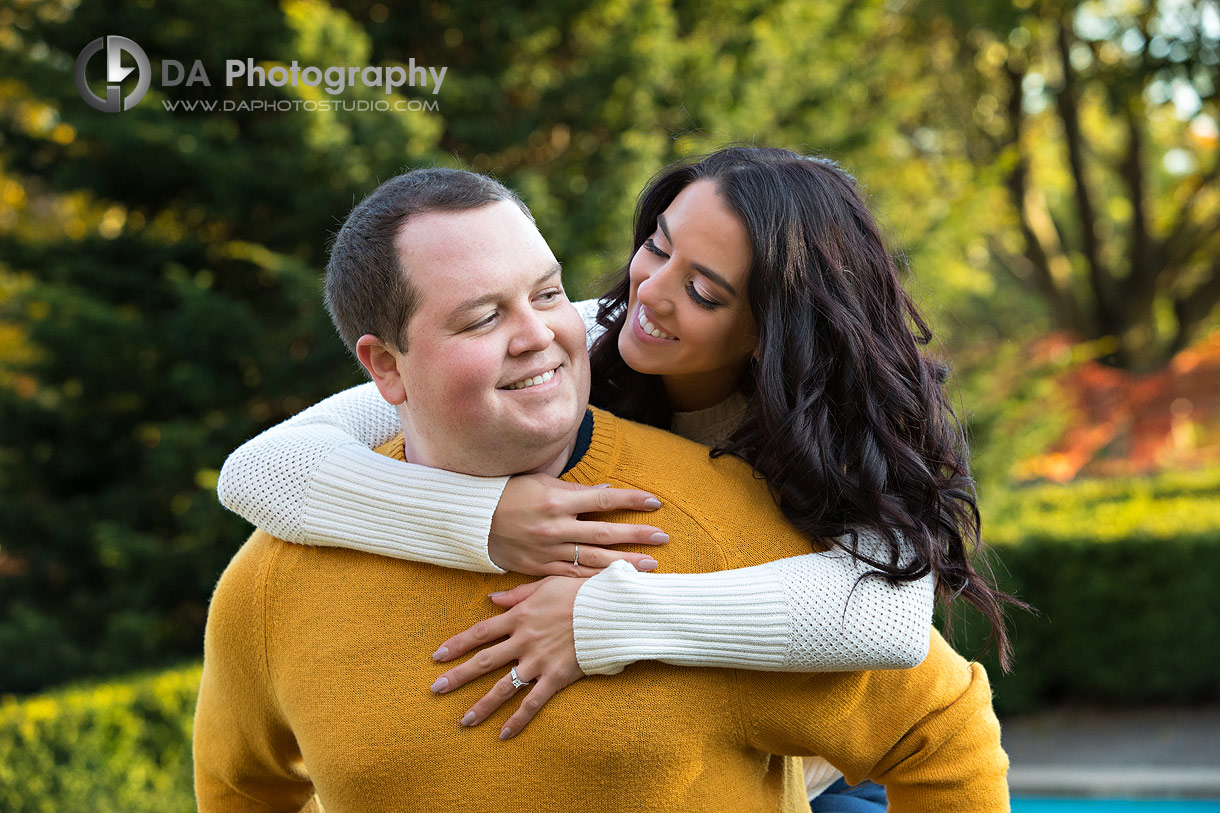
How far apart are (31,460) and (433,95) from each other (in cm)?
347

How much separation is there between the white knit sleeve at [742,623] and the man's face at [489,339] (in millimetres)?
282

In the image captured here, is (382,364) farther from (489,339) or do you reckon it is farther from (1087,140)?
(1087,140)

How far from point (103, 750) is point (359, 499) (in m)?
3.49

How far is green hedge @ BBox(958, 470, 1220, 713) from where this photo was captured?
6.89 meters

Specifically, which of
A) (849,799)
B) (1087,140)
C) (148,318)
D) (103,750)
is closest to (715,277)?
(849,799)

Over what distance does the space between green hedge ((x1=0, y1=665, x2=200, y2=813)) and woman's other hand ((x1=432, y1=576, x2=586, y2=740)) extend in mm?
3498

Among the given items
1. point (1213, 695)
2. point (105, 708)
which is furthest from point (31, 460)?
point (1213, 695)

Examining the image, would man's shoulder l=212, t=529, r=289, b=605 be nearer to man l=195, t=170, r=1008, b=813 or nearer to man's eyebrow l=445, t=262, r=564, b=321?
man l=195, t=170, r=1008, b=813

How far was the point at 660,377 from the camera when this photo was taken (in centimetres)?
234

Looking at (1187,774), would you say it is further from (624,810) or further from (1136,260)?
(1136,260)

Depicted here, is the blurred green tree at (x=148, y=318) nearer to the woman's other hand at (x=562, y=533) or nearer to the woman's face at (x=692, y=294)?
the woman's face at (x=692, y=294)

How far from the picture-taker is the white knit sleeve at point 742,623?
63.9 inches

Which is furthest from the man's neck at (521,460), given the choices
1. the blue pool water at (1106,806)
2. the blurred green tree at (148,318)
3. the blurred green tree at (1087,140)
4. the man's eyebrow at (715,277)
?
the blurred green tree at (1087,140)

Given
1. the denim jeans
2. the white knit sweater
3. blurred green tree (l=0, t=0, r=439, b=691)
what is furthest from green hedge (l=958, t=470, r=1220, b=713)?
the white knit sweater
